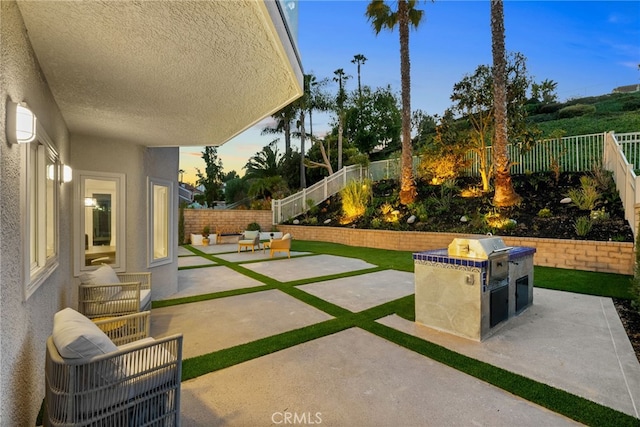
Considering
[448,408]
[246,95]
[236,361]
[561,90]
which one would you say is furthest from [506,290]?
[561,90]

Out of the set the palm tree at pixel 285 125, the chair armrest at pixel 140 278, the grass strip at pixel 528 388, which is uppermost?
the palm tree at pixel 285 125

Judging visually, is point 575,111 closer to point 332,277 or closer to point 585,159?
point 585,159

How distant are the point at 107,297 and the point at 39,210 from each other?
1.52 m

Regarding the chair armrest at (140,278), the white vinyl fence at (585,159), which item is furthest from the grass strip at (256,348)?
the white vinyl fence at (585,159)

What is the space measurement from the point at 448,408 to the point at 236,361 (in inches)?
83.2

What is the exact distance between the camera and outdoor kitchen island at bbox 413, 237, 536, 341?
12.4ft

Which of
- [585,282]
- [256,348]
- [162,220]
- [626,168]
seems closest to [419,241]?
[585,282]

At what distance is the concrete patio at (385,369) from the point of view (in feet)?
8.09

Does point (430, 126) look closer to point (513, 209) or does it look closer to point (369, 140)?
point (369, 140)

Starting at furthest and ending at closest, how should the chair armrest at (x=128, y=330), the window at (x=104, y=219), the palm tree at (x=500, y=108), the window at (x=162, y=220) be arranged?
1. the palm tree at (x=500, y=108)
2. the window at (x=162, y=220)
3. the window at (x=104, y=219)
4. the chair armrest at (x=128, y=330)

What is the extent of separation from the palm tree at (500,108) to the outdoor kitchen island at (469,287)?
682 cm

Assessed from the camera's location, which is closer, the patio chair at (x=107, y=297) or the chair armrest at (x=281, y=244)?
the patio chair at (x=107, y=297)

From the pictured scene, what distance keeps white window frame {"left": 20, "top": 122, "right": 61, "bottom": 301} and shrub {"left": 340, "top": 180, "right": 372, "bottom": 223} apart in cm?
1221

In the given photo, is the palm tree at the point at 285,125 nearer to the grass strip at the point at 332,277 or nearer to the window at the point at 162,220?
the grass strip at the point at 332,277
